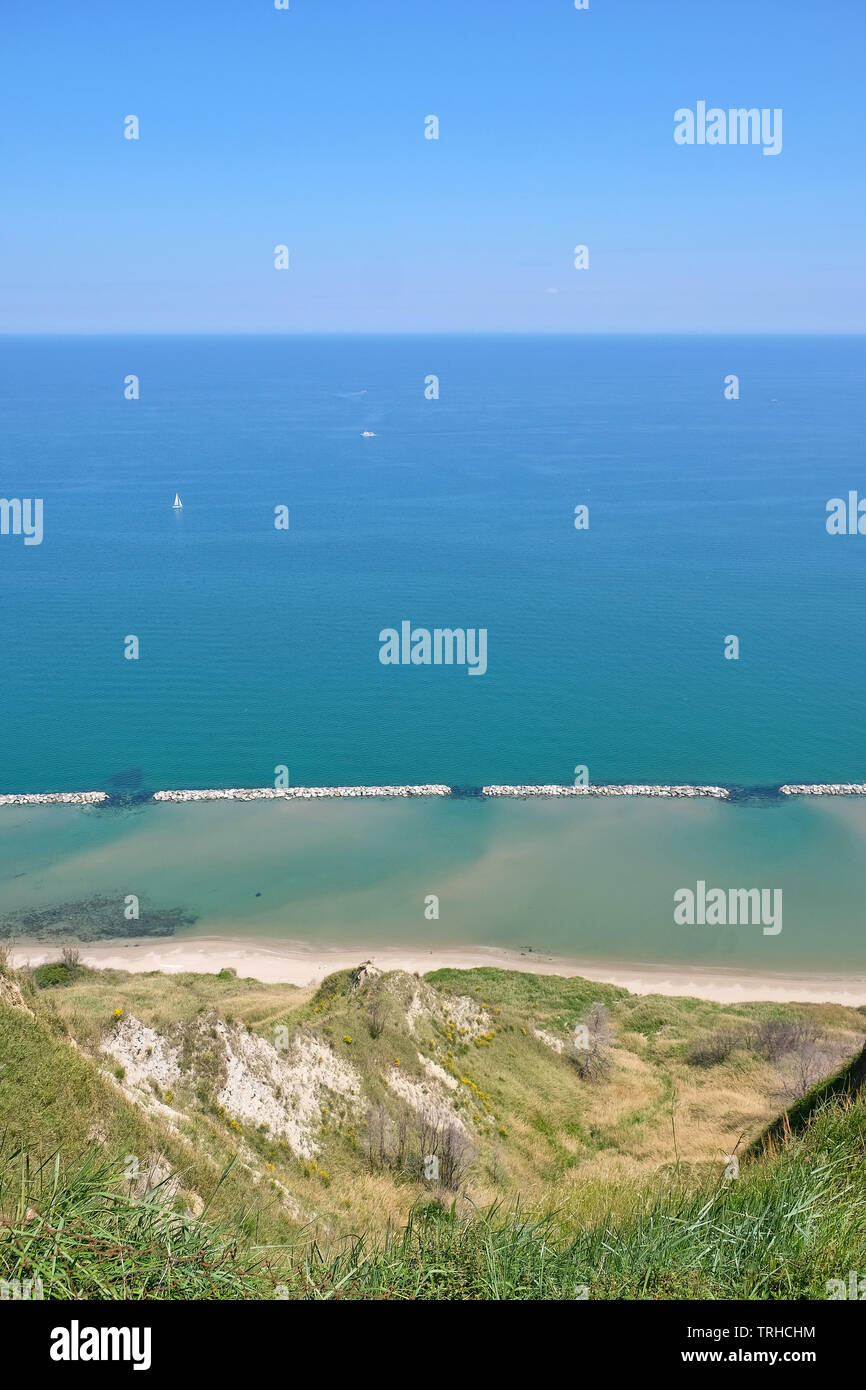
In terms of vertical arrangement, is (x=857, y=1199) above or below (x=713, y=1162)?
above

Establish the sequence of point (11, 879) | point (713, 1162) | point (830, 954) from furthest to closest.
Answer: point (11, 879) → point (830, 954) → point (713, 1162)

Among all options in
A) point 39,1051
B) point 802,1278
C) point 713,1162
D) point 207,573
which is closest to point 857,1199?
point 802,1278

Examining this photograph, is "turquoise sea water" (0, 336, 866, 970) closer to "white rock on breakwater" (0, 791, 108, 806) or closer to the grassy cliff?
"white rock on breakwater" (0, 791, 108, 806)

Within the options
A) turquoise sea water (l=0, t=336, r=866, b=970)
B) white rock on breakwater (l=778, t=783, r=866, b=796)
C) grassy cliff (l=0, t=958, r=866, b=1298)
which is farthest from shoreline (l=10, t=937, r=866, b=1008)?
white rock on breakwater (l=778, t=783, r=866, b=796)

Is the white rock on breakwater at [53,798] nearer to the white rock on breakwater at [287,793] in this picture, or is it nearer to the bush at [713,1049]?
the white rock on breakwater at [287,793]

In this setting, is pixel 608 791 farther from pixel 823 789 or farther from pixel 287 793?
pixel 287 793

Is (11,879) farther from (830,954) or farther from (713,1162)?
(830,954)

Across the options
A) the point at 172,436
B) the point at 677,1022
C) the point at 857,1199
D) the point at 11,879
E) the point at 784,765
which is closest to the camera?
the point at 857,1199

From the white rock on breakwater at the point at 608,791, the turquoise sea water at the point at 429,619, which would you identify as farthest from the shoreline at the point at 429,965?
the turquoise sea water at the point at 429,619
